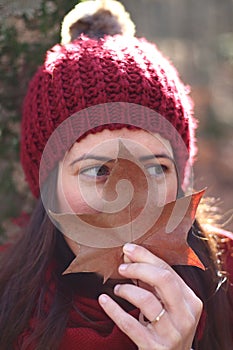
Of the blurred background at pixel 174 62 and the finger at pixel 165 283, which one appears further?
the blurred background at pixel 174 62

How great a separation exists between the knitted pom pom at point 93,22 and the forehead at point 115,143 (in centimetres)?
62

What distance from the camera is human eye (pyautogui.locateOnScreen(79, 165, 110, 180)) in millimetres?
1998

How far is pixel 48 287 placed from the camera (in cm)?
224

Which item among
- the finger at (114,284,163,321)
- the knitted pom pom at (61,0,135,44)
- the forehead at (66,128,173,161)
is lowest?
the finger at (114,284,163,321)

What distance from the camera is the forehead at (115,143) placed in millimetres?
2021

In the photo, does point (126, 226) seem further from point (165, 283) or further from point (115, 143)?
point (115, 143)

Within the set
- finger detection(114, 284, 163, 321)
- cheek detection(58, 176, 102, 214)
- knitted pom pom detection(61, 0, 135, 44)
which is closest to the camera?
finger detection(114, 284, 163, 321)

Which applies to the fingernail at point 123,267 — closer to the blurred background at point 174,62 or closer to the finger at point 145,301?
the finger at point 145,301

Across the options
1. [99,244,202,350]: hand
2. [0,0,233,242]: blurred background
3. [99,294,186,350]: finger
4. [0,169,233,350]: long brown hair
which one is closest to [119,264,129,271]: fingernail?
[99,244,202,350]: hand

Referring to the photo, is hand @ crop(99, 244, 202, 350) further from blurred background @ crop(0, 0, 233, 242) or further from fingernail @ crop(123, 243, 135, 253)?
blurred background @ crop(0, 0, 233, 242)

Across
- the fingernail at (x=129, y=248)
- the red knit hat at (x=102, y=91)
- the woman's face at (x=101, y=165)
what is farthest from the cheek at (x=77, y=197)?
the fingernail at (x=129, y=248)

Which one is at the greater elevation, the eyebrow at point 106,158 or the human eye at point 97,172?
the eyebrow at point 106,158

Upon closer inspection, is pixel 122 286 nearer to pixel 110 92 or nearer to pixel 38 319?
pixel 38 319

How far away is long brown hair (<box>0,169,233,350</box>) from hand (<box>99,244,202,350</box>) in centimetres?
45
